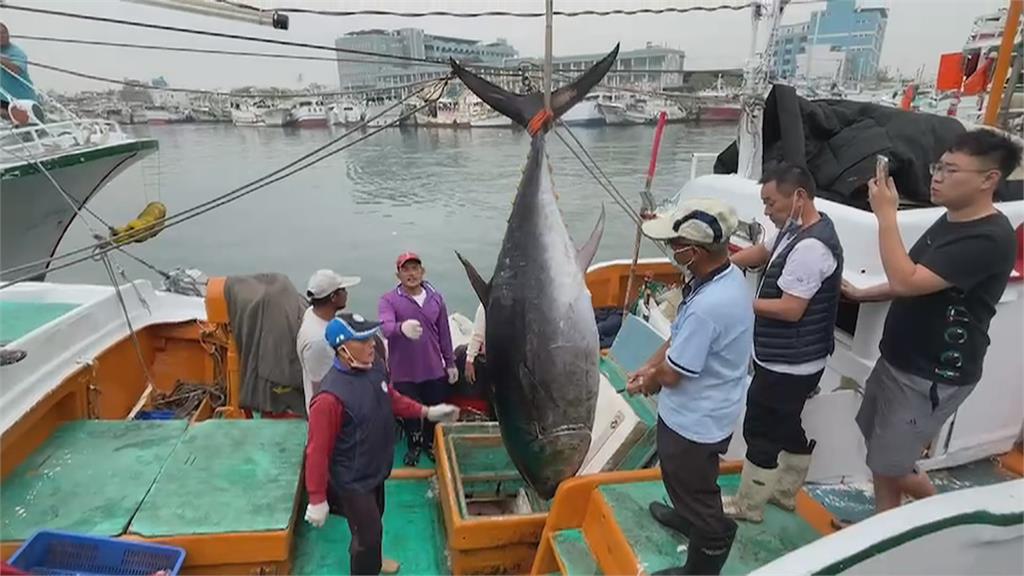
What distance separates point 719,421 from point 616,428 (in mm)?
1367

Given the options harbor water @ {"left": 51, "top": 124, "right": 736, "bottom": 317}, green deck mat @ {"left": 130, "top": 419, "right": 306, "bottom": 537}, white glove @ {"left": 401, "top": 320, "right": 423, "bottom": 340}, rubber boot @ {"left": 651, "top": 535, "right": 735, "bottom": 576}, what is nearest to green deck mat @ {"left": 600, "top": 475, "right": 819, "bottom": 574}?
rubber boot @ {"left": 651, "top": 535, "right": 735, "bottom": 576}

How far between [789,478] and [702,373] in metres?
0.91

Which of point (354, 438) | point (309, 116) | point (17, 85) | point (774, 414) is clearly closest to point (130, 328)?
point (354, 438)

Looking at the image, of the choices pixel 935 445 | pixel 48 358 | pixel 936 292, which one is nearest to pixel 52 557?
pixel 48 358

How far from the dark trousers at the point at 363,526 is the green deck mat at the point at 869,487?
6.36ft

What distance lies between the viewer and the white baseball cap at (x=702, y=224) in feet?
6.46

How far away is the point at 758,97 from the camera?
366cm

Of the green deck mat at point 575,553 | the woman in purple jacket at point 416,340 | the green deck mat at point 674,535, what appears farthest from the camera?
the woman in purple jacket at point 416,340

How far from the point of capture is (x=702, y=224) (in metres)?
1.97

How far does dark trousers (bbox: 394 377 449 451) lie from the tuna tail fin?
1.84 m

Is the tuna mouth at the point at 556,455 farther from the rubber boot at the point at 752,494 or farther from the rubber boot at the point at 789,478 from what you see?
the rubber boot at the point at 789,478

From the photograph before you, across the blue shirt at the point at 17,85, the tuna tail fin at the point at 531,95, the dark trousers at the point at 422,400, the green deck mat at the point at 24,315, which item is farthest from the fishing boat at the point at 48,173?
the tuna tail fin at the point at 531,95

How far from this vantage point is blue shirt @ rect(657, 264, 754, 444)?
A: 198 centimetres

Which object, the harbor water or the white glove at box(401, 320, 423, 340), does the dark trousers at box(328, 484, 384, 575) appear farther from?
the harbor water
